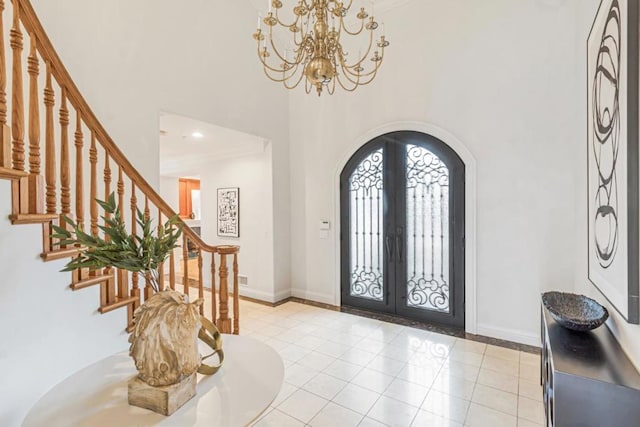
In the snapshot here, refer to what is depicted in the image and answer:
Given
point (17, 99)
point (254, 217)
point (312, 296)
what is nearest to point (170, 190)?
point (254, 217)

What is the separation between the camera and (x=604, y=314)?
1.74 m

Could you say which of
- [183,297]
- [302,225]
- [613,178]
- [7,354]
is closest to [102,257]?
[183,297]

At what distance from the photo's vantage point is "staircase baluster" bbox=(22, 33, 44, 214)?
1541 millimetres

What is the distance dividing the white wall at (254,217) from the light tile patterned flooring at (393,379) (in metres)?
1.07

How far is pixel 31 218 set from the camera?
1.48m

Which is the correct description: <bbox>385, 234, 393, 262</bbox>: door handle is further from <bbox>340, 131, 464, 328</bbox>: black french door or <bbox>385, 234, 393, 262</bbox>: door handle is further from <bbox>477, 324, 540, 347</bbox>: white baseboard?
<bbox>477, 324, 540, 347</bbox>: white baseboard

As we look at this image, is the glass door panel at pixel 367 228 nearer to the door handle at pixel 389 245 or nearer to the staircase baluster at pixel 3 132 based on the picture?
the door handle at pixel 389 245

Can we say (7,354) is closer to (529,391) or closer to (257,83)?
(529,391)

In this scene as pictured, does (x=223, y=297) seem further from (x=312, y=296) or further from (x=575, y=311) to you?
(x=575, y=311)

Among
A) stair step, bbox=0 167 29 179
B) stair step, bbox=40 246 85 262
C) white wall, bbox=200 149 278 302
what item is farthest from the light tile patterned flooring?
stair step, bbox=0 167 29 179

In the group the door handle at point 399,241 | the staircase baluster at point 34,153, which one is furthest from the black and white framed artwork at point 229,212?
the staircase baluster at point 34,153

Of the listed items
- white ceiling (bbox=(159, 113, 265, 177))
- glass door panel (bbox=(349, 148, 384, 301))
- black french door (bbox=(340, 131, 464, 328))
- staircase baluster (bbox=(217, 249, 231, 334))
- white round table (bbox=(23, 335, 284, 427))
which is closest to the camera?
white round table (bbox=(23, 335, 284, 427))

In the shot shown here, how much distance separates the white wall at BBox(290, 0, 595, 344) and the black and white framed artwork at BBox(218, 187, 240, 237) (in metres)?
2.57

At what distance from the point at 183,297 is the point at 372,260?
10.8ft
